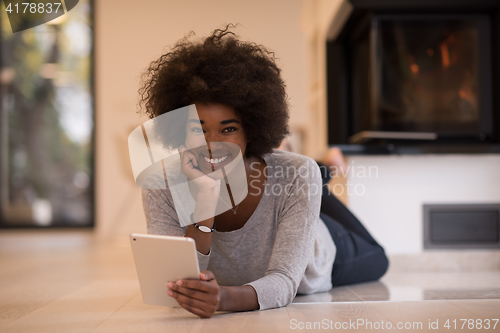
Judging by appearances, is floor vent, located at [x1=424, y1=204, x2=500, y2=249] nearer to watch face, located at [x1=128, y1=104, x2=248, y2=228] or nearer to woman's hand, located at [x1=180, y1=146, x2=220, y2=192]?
watch face, located at [x1=128, y1=104, x2=248, y2=228]

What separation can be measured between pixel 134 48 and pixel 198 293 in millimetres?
3443

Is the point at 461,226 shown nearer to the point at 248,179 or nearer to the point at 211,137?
the point at 248,179

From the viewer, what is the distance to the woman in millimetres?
1181

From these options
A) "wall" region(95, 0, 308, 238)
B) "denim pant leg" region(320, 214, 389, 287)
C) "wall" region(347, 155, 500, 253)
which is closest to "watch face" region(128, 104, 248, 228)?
"denim pant leg" region(320, 214, 389, 287)

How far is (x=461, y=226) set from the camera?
2275 millimetres

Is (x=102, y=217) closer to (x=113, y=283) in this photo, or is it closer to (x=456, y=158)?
(x=113, y=283)

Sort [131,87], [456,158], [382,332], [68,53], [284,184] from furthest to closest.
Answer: [68,53]
[131,87]
[456,158]
[284,184]
[382,332]

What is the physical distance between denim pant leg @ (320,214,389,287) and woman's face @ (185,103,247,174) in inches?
24.6

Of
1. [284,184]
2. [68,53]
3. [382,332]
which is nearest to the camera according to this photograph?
[382,332]

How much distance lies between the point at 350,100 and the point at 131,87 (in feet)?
6.79

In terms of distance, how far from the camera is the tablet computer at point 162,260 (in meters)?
1.02

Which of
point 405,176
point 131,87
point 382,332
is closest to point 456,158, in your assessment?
point 405,176

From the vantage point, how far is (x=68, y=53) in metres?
4.36

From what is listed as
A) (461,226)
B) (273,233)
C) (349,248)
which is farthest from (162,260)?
(461,226)
